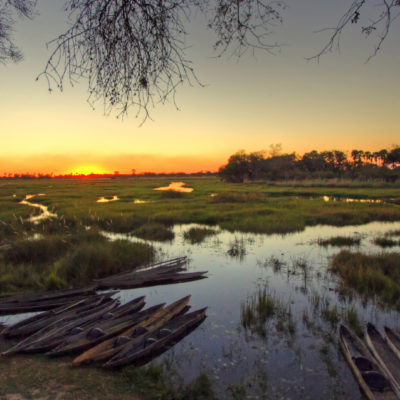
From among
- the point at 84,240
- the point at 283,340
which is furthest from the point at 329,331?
the point at 84,240

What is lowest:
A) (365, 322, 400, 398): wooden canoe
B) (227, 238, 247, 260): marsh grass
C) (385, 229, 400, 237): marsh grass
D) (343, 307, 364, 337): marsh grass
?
(227, 238, 247, 260): marsh grass

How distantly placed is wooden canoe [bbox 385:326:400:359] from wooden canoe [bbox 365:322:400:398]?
0.24 feet

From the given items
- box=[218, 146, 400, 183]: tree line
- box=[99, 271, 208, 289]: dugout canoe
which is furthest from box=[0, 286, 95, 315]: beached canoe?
box=[218, 146, 400, 183]: tree line

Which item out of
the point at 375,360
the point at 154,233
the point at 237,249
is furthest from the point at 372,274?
the point at 154,233

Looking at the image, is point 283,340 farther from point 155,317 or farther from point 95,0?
point 95,0

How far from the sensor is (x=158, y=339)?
7008 mm

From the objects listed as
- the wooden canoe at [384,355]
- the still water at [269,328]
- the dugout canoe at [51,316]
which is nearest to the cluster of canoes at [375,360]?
the wooden canoe at [384,355]

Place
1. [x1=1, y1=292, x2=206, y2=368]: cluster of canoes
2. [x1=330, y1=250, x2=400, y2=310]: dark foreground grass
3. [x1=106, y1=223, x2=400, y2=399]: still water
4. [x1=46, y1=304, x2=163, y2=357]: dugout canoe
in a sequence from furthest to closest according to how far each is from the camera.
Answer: [x1=330, y1=250, x2=400, y2=310]: dark foreground grass
[x1=46, y1=304, x2=163, y2=357]: dugout canoe
[x1=1, y1=292, x2=206, y2=368]: cluster of canoes
[x1=106, y1=223, x2=400, y2=399]: still water

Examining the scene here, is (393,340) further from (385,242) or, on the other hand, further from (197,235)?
(197,235)

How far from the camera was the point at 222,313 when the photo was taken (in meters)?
9.02

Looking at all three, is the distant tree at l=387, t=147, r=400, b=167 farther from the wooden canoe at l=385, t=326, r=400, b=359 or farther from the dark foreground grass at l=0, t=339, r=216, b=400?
the dark foreground grass at l=0, t=339, r=216, b=400

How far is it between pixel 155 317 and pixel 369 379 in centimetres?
482

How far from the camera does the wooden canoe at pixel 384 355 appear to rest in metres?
5.47

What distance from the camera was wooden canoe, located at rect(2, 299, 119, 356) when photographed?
21.6ft
